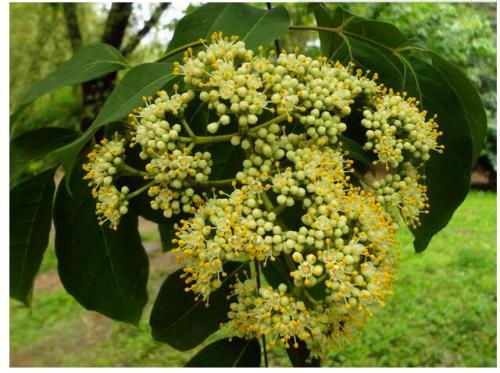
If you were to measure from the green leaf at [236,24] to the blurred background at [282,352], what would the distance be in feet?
6.33

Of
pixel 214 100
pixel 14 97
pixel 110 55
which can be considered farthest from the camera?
pixel 14 97

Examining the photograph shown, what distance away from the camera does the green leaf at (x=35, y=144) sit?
5.14ft

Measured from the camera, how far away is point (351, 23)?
1515 mm

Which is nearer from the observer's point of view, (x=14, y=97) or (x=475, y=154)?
(x=475, y=154)

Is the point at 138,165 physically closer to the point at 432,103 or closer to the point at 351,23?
the point at 351,23

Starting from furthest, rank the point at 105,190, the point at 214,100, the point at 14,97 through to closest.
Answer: the point at 14,97 < the point at 105,190 < the point at 214,100

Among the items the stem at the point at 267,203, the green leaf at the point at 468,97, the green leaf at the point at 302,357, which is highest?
the green leaf at the point at 468,97

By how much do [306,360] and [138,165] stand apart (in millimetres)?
601

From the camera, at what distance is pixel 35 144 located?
1.64 metres

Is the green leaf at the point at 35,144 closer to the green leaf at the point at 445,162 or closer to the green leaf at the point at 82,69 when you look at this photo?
the green leaf at the point at 82,69

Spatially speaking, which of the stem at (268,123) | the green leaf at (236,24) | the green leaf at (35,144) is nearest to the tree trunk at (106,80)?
the green leaf at (35,144)

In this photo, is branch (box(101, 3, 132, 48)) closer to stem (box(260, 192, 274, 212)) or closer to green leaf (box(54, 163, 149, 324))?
green leaf (box(54, 163, 149, 324))

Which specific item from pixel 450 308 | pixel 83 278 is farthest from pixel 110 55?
pixel 450 308

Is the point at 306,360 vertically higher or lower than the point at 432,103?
lower
